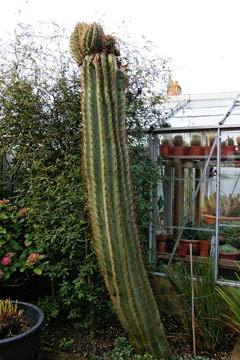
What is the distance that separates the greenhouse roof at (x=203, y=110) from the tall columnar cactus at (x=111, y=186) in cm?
158

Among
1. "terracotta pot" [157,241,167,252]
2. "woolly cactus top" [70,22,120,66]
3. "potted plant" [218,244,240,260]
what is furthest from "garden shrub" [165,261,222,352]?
"woolly cactus top" [70,22,120,66]

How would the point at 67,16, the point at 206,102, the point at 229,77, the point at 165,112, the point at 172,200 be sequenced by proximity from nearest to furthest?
the point at 67,16 → the point at 172,200 → the point at 165,112 → the point at 206,102 → the point at 229,77

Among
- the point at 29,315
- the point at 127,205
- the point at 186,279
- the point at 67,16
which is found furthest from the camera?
the point at 67,16

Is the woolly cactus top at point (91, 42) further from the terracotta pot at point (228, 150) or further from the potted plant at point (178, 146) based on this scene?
the terracotta pot at point (228, 150)

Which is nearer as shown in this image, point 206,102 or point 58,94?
point 58,94

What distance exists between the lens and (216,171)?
3.91 metres

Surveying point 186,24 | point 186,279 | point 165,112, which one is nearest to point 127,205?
point 186,279

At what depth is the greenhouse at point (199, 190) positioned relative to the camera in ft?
12.7

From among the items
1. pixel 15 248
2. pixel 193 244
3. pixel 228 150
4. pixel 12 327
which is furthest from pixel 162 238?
pixel 12 327

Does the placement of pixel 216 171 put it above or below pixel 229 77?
below

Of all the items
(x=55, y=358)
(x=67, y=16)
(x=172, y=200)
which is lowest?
(x=55, y=358)

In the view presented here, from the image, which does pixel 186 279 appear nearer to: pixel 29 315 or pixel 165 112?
pixel 29 315

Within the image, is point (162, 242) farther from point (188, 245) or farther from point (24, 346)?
point (24, 346)

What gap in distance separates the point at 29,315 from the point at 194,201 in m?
2.29
